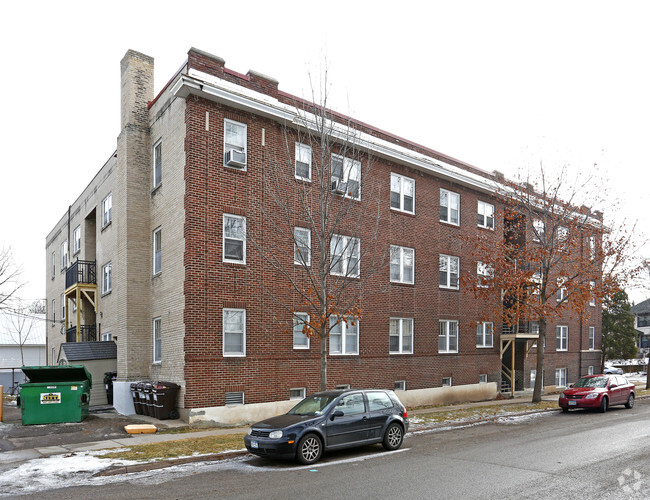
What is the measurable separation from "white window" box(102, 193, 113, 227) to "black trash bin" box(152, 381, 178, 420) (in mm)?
9465

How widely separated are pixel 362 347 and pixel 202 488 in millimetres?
12648

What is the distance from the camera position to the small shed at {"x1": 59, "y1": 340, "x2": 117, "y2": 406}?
21.0 metres

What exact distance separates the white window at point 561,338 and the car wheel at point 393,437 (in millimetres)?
22985

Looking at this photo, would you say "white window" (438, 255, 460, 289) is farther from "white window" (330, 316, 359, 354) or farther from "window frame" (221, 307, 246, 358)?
"window frame" (221, 307, 246, 358)

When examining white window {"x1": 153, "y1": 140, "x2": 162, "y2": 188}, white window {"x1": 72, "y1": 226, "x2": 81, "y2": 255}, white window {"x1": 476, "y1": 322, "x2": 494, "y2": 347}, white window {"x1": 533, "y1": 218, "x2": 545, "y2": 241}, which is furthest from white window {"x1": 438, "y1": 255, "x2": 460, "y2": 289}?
white window {"x1": 72, "y1": 226, "x2": 81, "y2": 255}

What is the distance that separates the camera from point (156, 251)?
19.8m

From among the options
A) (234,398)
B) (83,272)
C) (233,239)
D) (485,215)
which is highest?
(485,215)

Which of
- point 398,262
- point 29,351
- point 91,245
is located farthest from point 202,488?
point 29,351

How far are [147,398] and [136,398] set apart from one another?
3.93 ft

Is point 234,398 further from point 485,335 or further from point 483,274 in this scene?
point 485,335

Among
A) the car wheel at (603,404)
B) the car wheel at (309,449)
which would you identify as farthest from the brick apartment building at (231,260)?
the car wheel at (603,404)

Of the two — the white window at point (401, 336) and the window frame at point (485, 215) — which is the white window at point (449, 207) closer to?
the window frame at point (485, 215)

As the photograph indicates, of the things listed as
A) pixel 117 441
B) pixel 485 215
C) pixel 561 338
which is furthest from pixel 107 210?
pixel 561 338

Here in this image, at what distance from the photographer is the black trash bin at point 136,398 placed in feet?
60.5
